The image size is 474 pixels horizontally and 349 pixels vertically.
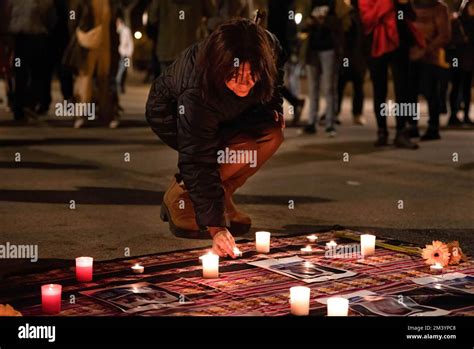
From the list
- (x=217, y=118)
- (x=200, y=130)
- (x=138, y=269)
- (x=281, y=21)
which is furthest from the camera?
(x=281, y=21)

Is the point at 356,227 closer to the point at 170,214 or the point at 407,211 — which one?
the point at 407,211

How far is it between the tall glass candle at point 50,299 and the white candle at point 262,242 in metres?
1.61

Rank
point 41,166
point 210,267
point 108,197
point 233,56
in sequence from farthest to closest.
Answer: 1. point 41,166
2. point 108,197
3. point 210,267
4. point 233,56

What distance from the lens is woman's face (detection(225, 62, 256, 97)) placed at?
522 centimetres

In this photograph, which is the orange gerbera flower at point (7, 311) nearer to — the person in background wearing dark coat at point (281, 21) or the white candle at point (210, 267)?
the white candle at point (210, 267)

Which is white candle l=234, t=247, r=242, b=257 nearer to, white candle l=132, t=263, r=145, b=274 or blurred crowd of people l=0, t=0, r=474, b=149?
white candle l=132, t=263, r=145, b=274

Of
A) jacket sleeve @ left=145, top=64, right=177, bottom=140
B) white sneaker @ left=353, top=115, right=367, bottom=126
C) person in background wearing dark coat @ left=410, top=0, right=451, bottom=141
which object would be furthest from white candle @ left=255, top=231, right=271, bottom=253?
white sneaker @ left=353, top=115, right=367, bottom=126

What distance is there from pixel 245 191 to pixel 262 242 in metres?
2.46

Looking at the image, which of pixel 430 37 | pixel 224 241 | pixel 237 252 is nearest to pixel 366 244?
pixel 237 252

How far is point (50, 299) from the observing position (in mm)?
4645

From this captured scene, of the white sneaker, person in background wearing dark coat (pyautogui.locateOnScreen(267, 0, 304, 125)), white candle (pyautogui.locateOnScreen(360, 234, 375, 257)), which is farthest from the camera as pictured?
the white sneaker

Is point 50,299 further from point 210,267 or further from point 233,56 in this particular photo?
point 233,56

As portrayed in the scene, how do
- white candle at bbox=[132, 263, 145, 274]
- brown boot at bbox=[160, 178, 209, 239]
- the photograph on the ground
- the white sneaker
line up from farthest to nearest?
the white sneaker → brown boot at bbox=[160, 178, 209, 239] → white candle at bbox=[132, 263, 145, 274] → the photograph on the ground
